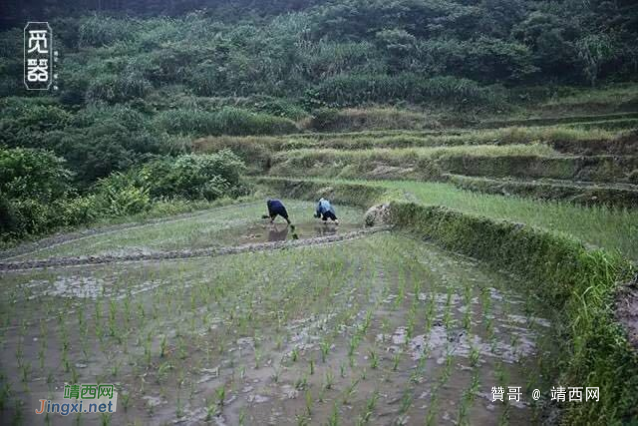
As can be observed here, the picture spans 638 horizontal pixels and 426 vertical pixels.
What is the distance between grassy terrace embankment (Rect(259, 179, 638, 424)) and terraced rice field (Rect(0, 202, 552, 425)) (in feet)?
1.13

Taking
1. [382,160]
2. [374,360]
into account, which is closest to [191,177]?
[382,160]

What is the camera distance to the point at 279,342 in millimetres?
5191

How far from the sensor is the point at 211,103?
32281 millimetres

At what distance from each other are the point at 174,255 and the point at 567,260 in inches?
254

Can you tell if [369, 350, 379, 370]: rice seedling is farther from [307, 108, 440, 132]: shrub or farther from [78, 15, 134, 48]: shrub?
[78, 15, 134, 48]: shrub

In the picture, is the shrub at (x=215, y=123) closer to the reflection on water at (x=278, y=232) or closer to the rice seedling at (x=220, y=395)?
the reflection on water at (x=278, y=232)

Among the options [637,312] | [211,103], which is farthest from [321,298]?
[211,103]

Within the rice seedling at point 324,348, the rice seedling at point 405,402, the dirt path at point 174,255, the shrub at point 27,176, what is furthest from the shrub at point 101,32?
the rice seedling at point 405,402

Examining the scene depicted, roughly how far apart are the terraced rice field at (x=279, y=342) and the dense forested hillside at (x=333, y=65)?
48.8ft

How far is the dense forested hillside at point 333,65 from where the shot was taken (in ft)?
91.5

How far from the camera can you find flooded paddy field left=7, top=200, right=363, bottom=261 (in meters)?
10.2

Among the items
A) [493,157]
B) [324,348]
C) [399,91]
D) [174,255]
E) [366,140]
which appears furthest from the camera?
[399,91]

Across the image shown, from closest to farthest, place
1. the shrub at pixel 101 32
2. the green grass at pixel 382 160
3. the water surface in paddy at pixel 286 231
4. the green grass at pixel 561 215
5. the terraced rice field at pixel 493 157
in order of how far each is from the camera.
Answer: the green grass at pixel 561 215 → the water surface in paddy at pixel 286 231 → the terraced rice field at pixel 493 157 → the green grass at pixel 382 160 → the shrub at pixel 101 32

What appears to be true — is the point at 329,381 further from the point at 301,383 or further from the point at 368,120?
the point at 368,120
